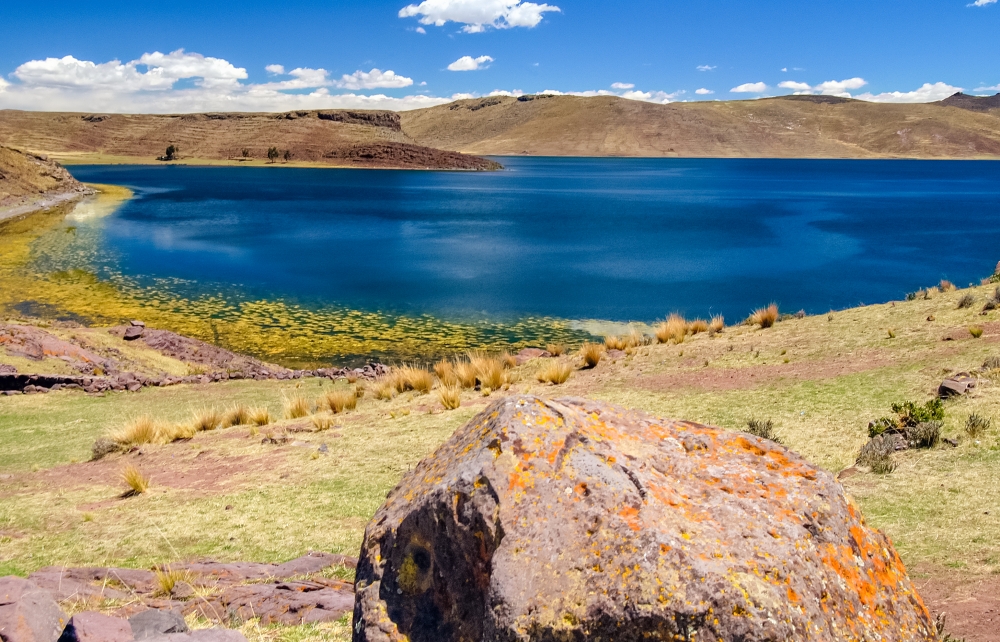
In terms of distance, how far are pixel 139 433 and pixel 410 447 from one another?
4.55 meters

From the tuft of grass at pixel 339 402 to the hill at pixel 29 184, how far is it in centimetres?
5149

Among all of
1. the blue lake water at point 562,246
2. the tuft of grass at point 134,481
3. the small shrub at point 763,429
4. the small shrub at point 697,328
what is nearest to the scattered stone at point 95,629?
the tuft of grass at point 134,481

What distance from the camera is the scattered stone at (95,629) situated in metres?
4.03

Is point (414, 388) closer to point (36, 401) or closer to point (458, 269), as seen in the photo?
point (36, 401)

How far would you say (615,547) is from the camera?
356cm

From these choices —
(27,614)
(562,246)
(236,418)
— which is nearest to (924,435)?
(27,614)

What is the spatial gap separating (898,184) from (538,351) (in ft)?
333

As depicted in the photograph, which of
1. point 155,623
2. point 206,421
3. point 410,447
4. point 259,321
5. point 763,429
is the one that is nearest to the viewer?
point 155,623

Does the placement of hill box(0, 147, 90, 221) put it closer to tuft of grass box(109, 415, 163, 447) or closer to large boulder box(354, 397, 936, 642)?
tuft of grass box(109, 415, 163, 447)

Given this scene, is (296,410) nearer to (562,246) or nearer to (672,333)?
(672,333)

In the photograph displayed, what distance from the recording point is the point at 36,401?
14727 millimetres

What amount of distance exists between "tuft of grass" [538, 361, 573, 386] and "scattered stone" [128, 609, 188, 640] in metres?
10.0

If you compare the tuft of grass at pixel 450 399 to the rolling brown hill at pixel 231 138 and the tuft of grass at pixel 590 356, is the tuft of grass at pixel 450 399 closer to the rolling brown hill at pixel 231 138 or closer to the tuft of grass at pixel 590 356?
the tuft of grass at pixel 590 356

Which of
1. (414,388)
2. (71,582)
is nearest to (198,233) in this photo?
(414,388)
